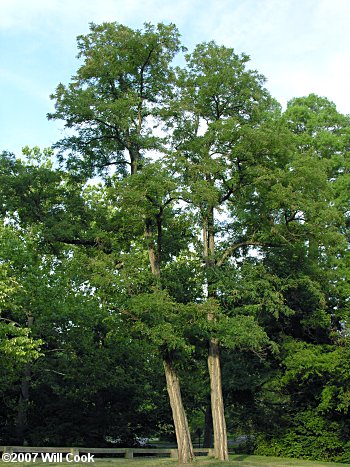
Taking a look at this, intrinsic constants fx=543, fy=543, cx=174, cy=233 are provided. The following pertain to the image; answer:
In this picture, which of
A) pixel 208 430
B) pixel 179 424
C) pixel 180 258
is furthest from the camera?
pixel 208 430

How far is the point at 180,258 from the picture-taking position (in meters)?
23.4

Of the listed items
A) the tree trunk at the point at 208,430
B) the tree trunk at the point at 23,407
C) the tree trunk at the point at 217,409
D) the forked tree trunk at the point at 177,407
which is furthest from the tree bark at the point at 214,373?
the tree trunk at the point at 208,430

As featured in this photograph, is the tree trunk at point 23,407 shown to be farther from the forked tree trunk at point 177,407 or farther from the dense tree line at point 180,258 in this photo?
the forked tree trunk at point 177,407

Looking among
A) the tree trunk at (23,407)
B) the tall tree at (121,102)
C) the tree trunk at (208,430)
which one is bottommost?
the tree trunk at (208,430)

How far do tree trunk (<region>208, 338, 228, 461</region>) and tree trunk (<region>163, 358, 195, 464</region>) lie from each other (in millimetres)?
1397

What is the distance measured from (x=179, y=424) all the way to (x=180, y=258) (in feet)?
24.2

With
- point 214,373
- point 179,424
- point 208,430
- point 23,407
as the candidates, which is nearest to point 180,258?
point 214,373

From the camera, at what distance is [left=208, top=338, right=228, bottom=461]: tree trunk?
19297 mm

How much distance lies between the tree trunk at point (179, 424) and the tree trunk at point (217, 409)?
55.0 inches

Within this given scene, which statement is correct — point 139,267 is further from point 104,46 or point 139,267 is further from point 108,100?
point 104,46

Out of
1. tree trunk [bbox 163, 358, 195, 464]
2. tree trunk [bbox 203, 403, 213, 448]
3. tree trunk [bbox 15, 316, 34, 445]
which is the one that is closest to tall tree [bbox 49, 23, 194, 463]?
tree trunk [bbox 163, 358, 195, 464]

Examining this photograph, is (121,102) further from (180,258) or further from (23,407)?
(23,407)

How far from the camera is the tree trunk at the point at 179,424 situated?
18.1 metres

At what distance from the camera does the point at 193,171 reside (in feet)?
62.8
